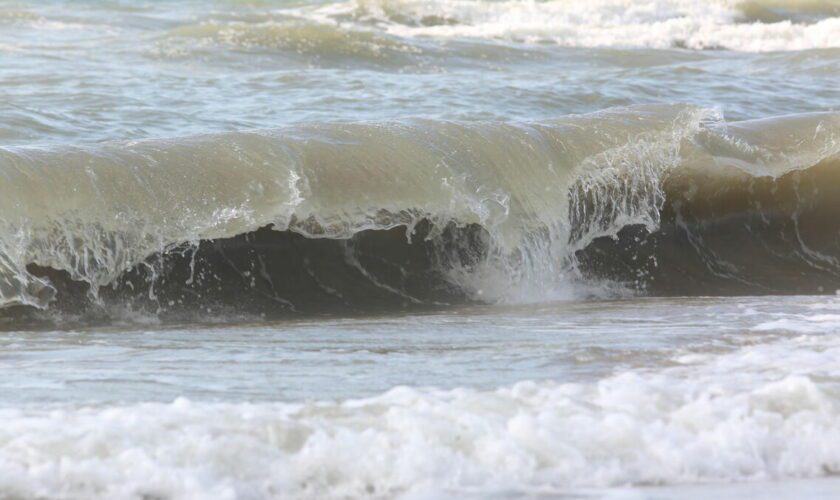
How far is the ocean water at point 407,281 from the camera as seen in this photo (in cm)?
311

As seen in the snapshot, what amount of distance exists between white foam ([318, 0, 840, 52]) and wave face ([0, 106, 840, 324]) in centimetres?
791

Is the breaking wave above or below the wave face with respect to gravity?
above

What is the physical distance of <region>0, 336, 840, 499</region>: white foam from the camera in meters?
2.92

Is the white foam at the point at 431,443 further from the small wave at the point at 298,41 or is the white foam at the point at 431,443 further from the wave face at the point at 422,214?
the small wave at the point at 298,41

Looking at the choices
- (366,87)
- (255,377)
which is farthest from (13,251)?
(366,87)

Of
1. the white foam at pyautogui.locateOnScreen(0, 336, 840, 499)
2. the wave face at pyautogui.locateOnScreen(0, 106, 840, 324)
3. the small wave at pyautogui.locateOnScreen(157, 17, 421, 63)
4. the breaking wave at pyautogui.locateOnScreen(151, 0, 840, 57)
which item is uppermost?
the breaking wave at pyautogui.locateOnScreen(151, 0, 840, 57)

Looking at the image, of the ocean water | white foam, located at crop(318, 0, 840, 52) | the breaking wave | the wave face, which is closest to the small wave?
the breaking wave

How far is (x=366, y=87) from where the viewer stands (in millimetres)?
9797

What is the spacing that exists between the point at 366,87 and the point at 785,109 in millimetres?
3453

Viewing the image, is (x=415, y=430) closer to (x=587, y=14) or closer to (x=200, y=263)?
(x=200, y=263)

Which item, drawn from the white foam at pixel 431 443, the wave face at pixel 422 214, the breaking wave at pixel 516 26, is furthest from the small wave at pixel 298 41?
the white foam at pixel 431 443

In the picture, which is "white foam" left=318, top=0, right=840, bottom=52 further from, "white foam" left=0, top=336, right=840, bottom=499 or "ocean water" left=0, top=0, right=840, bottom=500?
"white foam" left=0, top=336, right=840, bottom=499

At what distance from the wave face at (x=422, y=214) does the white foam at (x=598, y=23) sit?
7.91m

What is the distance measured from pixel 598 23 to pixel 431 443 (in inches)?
599
